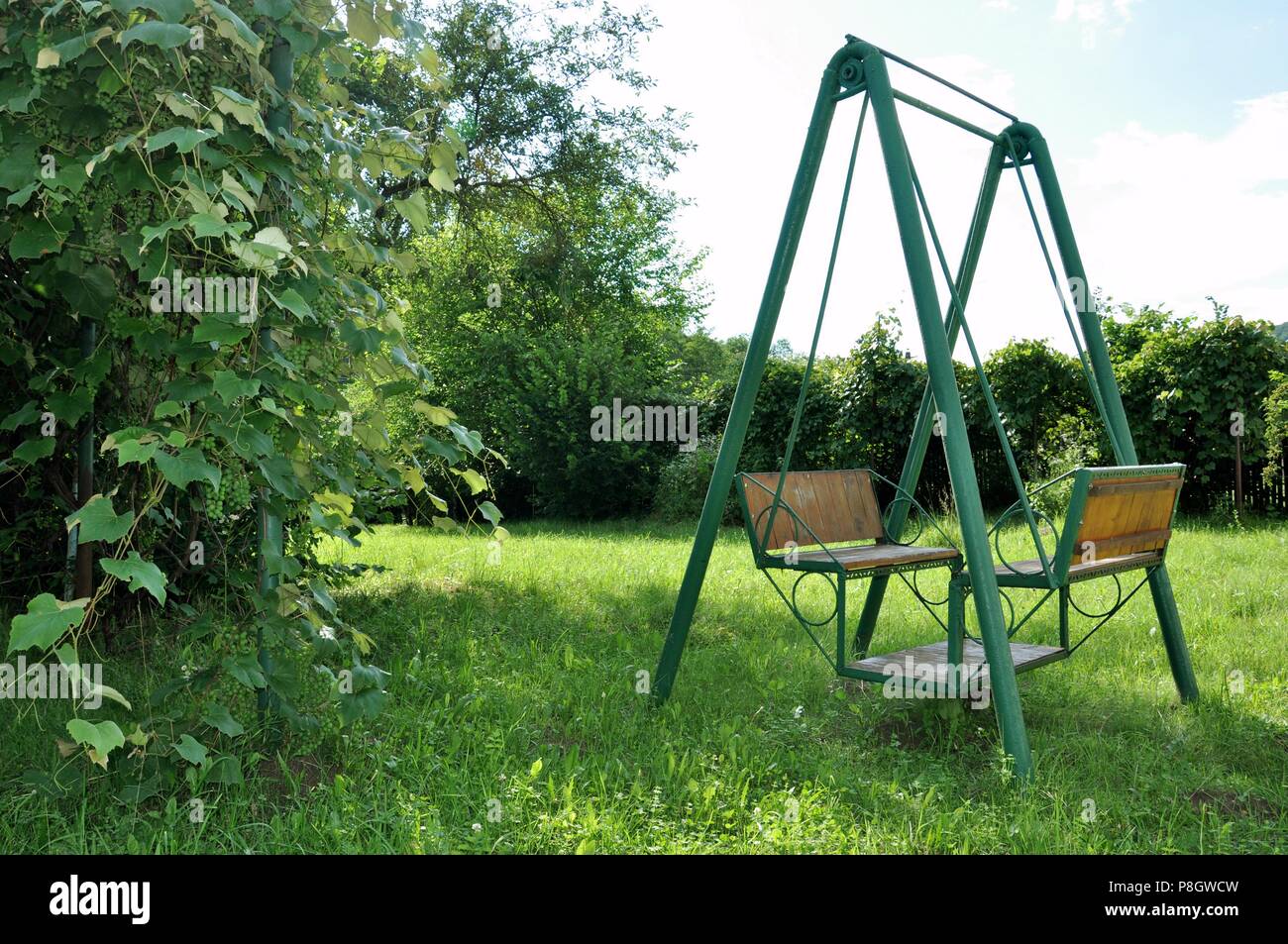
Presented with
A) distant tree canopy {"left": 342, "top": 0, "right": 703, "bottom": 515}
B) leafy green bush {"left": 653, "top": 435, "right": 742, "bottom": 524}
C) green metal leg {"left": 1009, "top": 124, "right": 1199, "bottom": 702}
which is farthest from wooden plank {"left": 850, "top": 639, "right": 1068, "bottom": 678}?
leafy green bush {"left": 653, "top": 435, "right": 742, "bottom": 524}

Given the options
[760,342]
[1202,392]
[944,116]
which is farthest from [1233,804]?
[1202,392]

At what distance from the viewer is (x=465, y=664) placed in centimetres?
452

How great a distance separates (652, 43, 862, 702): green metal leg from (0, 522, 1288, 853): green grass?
516mm

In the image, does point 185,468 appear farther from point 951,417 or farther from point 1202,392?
point 1202,392

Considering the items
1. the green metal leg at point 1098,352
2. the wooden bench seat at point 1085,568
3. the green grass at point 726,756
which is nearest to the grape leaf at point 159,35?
the green grass at point 726,756

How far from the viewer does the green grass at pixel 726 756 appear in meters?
2.76

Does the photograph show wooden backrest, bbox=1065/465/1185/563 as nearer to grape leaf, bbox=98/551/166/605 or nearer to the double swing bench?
the double swing bench

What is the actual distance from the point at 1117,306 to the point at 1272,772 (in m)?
9.54

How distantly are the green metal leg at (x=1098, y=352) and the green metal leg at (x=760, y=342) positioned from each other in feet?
3.49

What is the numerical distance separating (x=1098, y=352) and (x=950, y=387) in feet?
4.31

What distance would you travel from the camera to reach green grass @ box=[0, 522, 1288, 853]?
9.05 feet

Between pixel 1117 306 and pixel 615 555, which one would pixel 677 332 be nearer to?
pixel 1117 306

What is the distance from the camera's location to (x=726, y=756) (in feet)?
11.6
